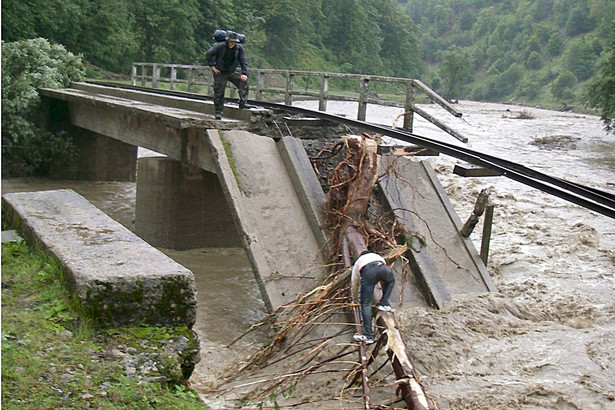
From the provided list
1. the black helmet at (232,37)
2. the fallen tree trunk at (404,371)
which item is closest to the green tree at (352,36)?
the black helmet at (232,37)

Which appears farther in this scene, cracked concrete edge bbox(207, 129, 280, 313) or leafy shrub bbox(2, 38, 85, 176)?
leafy shrub bbox(2, 38, 85, 176)

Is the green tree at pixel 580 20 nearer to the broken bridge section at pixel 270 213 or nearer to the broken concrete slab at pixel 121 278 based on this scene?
the broken bridge section at pixel 270 213

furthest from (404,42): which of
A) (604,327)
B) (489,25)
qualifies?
(604,327)

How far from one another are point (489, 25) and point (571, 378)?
121 m

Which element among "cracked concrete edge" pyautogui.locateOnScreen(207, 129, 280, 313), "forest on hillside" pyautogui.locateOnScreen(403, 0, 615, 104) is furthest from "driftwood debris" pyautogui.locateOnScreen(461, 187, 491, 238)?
"forest on hillside" pyautogui.locateOnScreen(403, 0, 615, 104)

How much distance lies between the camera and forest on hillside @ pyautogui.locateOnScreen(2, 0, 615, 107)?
125 ft

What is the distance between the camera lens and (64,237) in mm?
5496

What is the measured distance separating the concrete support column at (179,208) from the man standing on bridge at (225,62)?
104 inches

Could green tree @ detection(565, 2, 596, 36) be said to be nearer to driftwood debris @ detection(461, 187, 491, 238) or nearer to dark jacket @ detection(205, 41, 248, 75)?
dark jacket @ detection(205, 41, 248, 75)

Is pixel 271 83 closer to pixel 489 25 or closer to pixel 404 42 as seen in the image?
pixel 404 42

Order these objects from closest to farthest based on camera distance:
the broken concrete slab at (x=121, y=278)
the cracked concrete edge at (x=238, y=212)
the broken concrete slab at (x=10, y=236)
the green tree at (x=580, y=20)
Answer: the broken concrete slab at (x=121, y=278) < the broken concrete slab at (x=10, y=236) < the cracked concrete edge at (x=238, y=212) < the green tree at (x=580, y=20)

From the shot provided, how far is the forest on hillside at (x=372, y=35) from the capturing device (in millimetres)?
38031

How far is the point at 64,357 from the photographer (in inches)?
159

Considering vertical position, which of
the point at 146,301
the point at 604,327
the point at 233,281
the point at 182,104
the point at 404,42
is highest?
the point at 404,42
